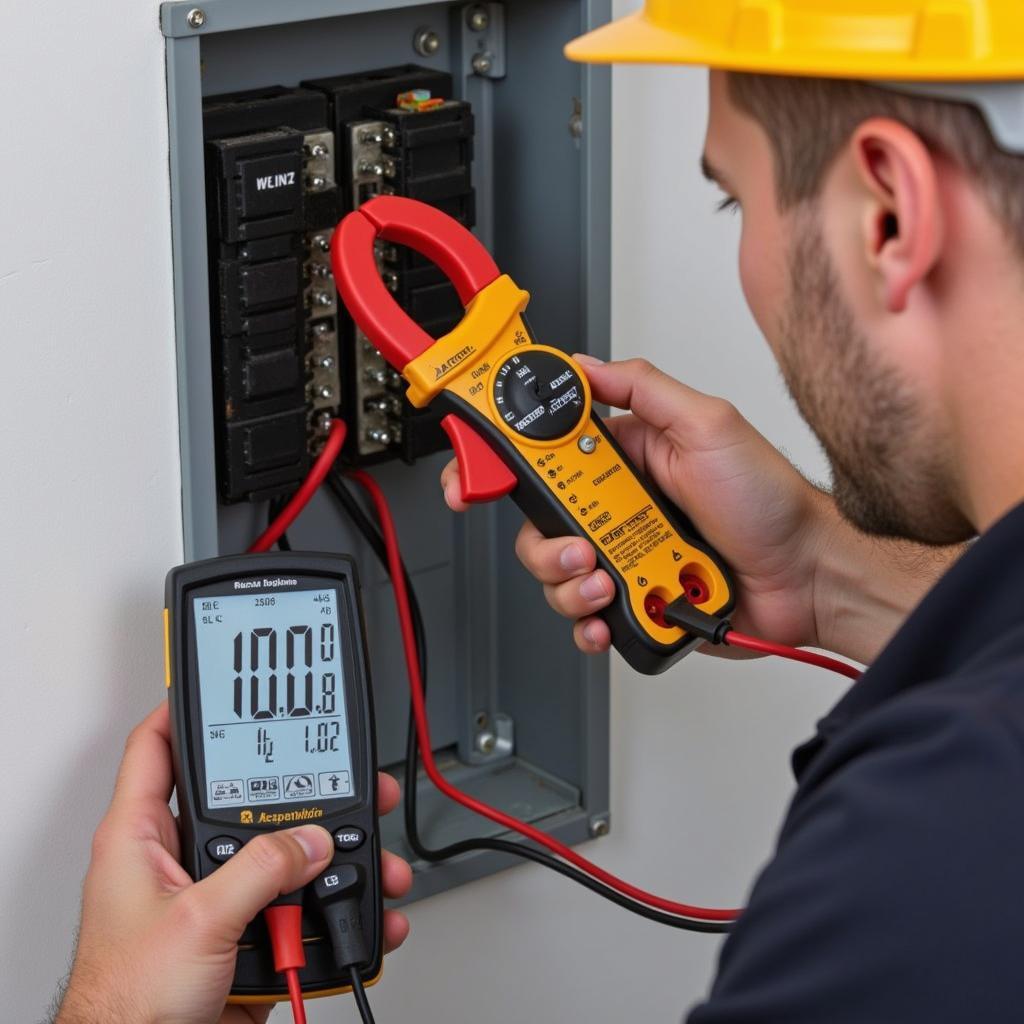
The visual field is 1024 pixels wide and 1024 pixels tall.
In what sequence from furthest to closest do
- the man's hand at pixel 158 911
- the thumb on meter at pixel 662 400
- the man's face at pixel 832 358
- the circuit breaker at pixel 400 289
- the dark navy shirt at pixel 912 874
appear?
the thumb on meter at pixel 662 400, the circuit breaker at pixel 400 289, the man's hand at pixel 158 911, the man's face at pixel 832 358, the dark navy shirt at pixel 912 874

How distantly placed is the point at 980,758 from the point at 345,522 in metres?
0.61

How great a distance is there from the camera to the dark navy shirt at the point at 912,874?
53 cm

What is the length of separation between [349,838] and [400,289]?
13.5 inches

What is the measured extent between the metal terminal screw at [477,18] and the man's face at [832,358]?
1.21ft

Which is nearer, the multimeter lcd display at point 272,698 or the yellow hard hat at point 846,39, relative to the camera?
the yellow hard hat at point 846,39

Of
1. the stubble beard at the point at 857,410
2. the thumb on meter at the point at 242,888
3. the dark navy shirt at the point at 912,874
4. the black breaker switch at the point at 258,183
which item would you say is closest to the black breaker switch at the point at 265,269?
the black breaker switch at the point at 258,183

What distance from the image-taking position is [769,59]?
0.64 metres

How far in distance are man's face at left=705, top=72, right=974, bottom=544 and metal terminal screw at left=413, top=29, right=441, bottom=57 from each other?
1.20 feet

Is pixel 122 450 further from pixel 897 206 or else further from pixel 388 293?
pixel 897 206

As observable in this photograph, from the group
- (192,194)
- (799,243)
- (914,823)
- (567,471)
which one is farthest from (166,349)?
(914,823)

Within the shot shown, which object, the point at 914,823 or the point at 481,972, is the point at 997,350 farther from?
the point at 481,972

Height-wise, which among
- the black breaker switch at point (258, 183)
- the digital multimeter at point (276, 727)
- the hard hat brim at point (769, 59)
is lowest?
the digital multimeter at point (276, 727)

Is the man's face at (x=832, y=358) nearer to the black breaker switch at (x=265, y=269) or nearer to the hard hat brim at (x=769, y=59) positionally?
the hard hat brim at (x=769, y=59)

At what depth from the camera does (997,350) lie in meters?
0.63
